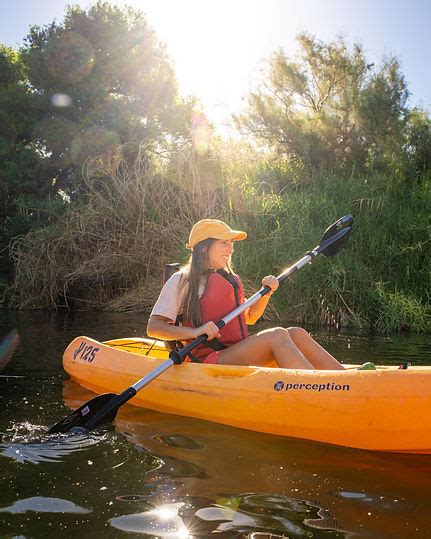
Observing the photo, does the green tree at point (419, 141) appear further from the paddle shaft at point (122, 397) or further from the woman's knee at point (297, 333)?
the paddle shaft at point (122, 397)

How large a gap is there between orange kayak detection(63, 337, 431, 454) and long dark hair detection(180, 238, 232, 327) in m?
0.25

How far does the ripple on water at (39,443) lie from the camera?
8.21ft

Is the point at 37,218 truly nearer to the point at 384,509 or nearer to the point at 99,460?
the point at 99,460

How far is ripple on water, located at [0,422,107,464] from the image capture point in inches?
98.6

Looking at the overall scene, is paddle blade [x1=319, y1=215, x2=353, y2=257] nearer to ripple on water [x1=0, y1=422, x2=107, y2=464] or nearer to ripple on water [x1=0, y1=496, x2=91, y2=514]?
ripple on water [x1=0, y1=422, x2=107, y2=464]

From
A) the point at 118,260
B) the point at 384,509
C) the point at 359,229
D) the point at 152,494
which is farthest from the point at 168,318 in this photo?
the point at 118,260

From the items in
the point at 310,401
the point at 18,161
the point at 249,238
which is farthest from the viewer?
the point at 18,161

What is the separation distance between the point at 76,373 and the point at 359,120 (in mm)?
9002

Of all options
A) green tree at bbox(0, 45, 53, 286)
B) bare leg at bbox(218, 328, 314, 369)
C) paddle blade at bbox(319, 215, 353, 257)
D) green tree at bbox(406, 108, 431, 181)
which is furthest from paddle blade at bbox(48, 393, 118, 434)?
green tree at bbox(406, 108, 431, 181)

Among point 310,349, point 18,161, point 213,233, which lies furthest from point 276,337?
point 18,161

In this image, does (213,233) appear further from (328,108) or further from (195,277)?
(328,108)

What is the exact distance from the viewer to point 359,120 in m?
11.7

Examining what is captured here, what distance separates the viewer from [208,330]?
10.4 ft

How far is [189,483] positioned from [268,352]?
1.10 meters
